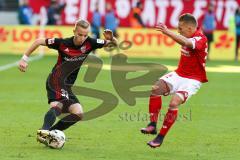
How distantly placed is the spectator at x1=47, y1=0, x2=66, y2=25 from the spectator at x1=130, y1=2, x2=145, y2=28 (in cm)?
341

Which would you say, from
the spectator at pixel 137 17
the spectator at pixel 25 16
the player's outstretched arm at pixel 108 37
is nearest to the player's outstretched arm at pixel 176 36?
the player's outstretched arm at pixel 108 37

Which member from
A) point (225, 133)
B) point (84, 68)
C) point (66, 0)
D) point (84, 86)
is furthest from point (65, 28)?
point (225, 133)

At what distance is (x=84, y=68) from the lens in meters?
26.2

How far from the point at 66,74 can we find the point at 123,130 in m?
2.10

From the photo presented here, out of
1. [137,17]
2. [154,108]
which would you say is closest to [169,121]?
[154,108]

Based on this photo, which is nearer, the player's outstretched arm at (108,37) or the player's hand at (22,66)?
the player's hand at (22,66)

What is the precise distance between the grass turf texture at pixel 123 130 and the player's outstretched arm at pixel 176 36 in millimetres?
1552

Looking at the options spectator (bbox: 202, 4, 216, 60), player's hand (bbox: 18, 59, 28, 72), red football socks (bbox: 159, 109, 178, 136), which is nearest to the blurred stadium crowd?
spectator (bbox: 202, 4, 216, 60)

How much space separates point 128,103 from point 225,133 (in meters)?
4.44

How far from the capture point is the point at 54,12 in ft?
116

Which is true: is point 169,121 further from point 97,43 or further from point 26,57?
point 26,57

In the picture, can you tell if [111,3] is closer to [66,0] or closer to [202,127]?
[66,0]

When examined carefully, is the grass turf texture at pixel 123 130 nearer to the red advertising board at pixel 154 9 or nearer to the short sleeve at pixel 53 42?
the short sleeve at pixel 53 42

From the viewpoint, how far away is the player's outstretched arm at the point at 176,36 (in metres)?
10.3
